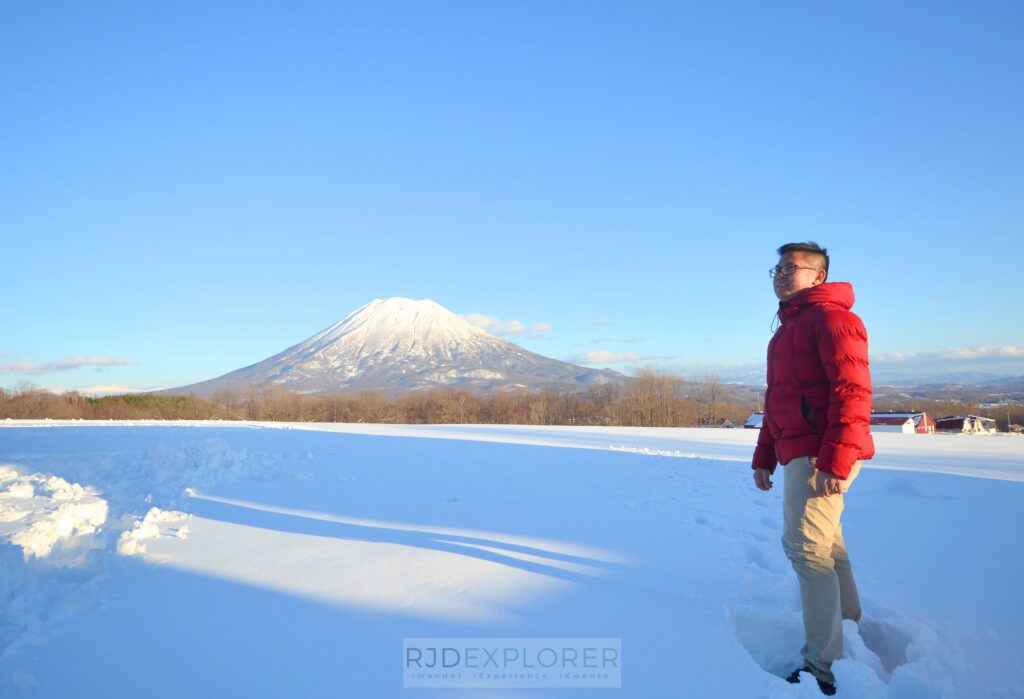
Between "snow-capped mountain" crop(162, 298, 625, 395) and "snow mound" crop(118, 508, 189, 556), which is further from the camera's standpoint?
"snow-capped mountain" crop(162, 298, 625, 395)

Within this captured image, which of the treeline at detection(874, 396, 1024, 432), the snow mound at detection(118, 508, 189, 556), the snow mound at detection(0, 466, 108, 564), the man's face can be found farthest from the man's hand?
the treeline at detection(874, 396, 1024, 432)

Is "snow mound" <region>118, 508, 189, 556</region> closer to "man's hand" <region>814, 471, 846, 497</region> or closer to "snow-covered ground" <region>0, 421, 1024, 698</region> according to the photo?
"snow-covered ground" <region>0, 421, 1024, 698</region>

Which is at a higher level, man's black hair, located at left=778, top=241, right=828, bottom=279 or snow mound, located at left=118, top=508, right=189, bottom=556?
man's black hair, located at left=778, top=241, right=828, bottom=279

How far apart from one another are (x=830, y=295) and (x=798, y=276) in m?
0.18

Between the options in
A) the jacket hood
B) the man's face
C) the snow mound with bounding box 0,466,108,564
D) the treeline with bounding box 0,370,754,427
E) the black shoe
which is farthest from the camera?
the treeline with bounding box 0,370,754,427

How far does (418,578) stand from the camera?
8.58 ft

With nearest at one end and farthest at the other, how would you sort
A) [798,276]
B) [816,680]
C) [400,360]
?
[816,680], [798,276], [400,360]

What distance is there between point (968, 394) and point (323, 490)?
267ft

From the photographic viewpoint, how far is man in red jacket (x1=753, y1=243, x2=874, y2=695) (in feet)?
6.32

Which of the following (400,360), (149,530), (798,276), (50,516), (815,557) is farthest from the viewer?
(400,360)

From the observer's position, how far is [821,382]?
2.08 meters

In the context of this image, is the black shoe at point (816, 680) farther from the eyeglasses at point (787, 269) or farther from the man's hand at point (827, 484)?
the eyeglasses at point (787, 269)

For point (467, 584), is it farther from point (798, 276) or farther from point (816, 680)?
point (798, 276)

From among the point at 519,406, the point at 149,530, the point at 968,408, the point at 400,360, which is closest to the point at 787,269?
the point at 149,530
